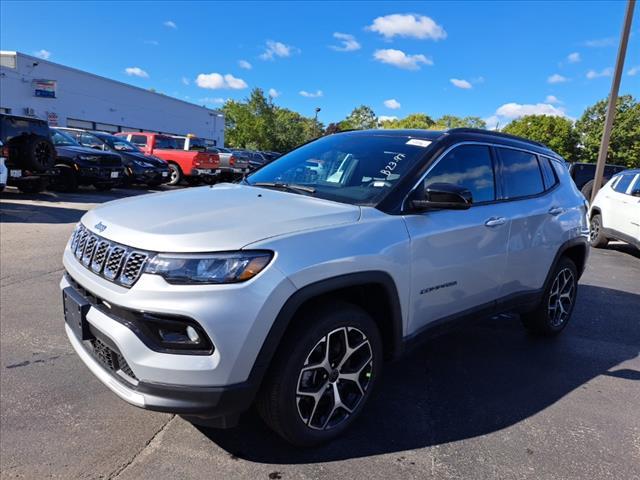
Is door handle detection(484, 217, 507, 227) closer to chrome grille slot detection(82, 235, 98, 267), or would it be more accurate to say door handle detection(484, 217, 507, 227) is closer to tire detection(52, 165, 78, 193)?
chrome grille slot detection(82, 235, 98, 267)

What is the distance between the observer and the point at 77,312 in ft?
8.11

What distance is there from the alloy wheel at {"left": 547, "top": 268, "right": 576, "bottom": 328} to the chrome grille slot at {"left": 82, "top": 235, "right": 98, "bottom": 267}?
12.1ft

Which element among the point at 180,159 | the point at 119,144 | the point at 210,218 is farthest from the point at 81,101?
the point at 210,218

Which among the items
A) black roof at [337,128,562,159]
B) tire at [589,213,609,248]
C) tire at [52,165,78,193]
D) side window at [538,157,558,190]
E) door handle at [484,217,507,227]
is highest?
black roof at [337,128,562,159]

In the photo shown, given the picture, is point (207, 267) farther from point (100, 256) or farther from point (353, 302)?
point (353, 302)

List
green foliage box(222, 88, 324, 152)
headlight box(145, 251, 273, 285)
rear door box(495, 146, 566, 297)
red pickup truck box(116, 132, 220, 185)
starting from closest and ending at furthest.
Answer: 1. headlight box(145, 251, 273, 285)
2. rear door box(495, 146, 566, 297)
3. red pickup truck box(116, 132, 220, 185)
4. green foliage box(222, 88, 324, 152)

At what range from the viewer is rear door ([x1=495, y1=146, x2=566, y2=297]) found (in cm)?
365

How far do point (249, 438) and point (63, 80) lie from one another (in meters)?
32.1

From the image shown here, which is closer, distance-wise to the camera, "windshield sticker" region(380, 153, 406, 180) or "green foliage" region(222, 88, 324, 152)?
"windshield sticker" region(380, 153, 406, 180)

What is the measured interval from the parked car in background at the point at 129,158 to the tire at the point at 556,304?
1253 centimetres

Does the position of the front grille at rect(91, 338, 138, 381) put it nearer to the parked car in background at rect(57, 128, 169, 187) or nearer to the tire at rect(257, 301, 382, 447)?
the tire at rect(257, 301, 382, 447)

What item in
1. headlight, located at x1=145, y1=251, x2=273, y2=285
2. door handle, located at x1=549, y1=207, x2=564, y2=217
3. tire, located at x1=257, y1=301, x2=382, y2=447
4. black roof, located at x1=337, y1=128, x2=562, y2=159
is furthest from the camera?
door handle, located at x1=549, y1=207, x2=564, y2=217

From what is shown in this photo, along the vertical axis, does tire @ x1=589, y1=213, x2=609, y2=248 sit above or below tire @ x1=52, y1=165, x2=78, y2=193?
above

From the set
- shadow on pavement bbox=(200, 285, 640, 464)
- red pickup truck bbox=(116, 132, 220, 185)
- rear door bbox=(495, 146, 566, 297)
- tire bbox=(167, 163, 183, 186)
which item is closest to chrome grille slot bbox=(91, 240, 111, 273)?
shadow on pavement bbox=(200, 285, 640, 464)
